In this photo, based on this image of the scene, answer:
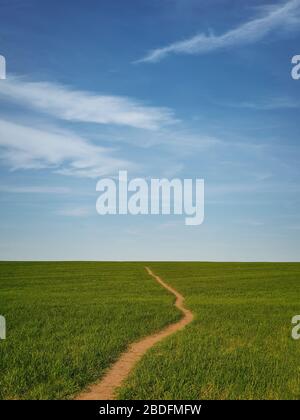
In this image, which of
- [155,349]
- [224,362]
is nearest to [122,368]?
[155,349]

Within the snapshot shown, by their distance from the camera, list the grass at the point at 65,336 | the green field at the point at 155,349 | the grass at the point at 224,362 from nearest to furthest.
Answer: the grass at the point at 224,362 → the green field at the point at 155,349 → the grass at the point at 65,336

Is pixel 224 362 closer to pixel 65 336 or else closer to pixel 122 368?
pixel 122 368

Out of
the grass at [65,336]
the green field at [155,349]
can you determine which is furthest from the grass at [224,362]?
the grass at [65,336]

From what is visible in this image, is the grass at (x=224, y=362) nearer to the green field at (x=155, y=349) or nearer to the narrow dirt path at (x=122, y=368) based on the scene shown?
the green field at (x=155, y=349)

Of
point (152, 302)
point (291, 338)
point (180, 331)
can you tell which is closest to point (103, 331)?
point (180, 331)

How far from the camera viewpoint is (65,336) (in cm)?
1644

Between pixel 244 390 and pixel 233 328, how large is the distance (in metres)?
8.23

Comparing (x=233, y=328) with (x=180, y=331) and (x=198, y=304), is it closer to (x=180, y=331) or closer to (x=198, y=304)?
(x=180, y=331)

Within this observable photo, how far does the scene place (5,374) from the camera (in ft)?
37.1

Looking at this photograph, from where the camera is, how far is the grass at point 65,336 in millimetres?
10812

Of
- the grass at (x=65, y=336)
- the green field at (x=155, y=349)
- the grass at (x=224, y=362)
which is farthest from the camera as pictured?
the grass at (x=65, y=336)

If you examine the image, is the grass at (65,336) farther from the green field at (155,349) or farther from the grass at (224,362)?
the grass at (224,362)

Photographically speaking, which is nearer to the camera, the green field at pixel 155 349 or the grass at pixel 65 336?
the green field at pixel 155 349

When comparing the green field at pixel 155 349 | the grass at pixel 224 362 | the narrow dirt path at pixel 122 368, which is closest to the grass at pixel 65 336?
the green field at pixel 155 349
